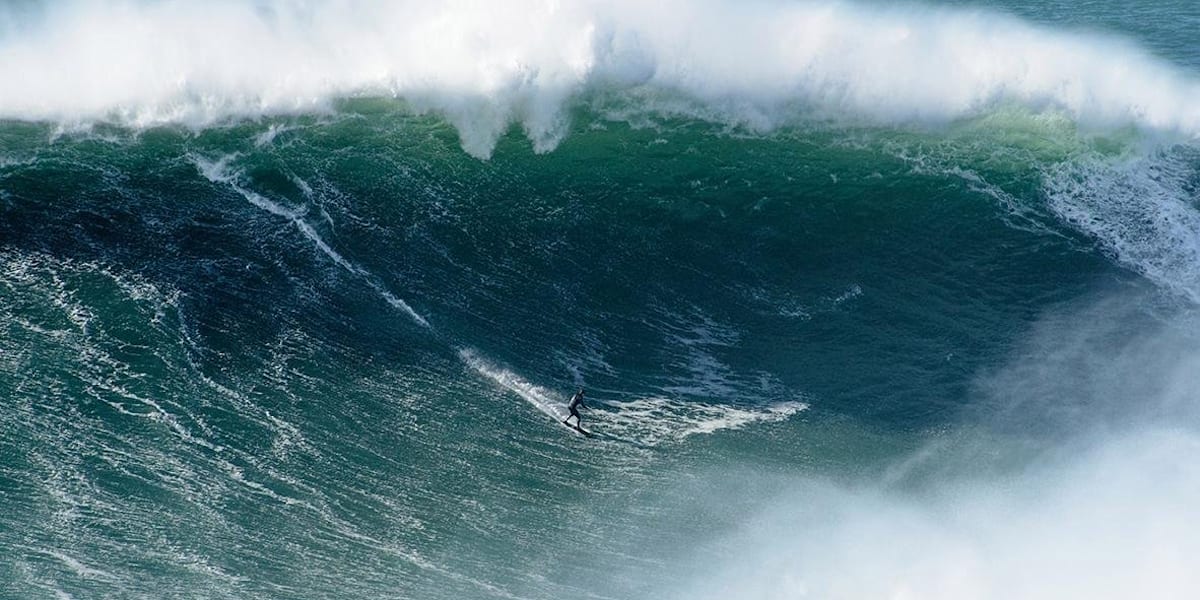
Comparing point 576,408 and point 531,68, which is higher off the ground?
point 531,68

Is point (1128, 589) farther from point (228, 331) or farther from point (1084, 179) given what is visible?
point (228, 331)

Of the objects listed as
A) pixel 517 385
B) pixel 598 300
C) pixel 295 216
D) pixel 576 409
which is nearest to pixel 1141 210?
pixel 598 300

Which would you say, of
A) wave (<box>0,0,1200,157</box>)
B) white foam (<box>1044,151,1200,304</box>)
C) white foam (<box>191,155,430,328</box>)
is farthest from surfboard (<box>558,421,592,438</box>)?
white foam (<box>1044,151,1200,304</box>)

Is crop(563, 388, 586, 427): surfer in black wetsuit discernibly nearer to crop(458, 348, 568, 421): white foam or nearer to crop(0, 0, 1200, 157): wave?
crop(458, 348, 568, 421): white foam

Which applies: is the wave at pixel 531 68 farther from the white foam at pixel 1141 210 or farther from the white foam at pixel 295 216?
the white foam at pixel 295 216

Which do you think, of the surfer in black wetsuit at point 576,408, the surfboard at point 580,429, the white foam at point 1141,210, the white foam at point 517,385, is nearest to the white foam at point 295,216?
the white foam at point 517,385

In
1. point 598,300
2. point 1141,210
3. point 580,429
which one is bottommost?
point 580,429

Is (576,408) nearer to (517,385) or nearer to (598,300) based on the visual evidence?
(517,385)
